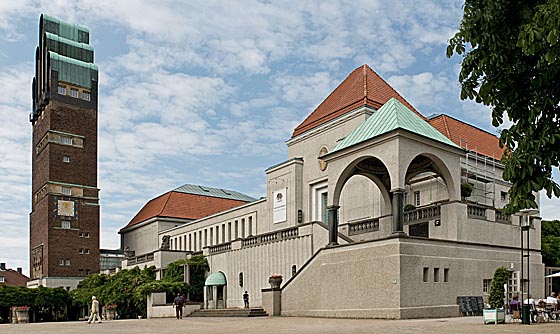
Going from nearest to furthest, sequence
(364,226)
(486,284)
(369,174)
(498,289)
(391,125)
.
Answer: (498,289) < (391,125) < (486,284) < (369,174) < (364,226)

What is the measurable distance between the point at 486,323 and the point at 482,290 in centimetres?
899

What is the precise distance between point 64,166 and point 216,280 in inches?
1382

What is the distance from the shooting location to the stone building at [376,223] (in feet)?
92.0

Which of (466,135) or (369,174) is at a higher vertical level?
(466,135)

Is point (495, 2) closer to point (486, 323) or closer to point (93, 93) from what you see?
point (486, 323)

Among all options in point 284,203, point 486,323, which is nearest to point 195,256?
point 284,203

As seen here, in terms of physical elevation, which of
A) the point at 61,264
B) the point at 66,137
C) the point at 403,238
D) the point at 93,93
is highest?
the point at 93,93

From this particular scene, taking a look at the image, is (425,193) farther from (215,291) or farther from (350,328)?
(350,328)

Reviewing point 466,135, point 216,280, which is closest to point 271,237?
point 216,280

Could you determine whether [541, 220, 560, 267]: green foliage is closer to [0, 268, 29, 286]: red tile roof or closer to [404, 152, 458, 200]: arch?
[404, 152, 458, 200]: arch

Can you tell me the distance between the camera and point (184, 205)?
71500mm

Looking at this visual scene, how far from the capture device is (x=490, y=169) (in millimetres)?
41906

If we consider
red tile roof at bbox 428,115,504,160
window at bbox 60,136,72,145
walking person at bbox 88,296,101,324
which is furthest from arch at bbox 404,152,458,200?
window at bbox 60,136,72,145

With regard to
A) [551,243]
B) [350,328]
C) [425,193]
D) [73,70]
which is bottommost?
[350,328]
